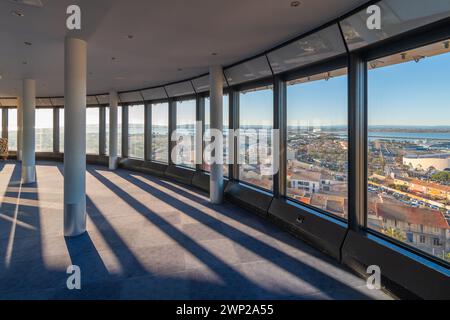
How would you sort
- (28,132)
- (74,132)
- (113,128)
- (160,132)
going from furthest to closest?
(113,128) < (160,132) < (28,132) < (74,132)

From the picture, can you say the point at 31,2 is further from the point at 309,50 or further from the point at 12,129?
the point at 12,129

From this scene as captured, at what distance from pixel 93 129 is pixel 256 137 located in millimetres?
11588

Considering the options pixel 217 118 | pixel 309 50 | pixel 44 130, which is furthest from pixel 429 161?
pixel 44 130

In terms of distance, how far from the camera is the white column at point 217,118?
7.29 metres

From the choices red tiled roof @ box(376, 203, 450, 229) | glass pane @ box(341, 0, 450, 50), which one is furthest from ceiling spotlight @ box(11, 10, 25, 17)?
red tiled roof @ box(376, 203, 450, 229)

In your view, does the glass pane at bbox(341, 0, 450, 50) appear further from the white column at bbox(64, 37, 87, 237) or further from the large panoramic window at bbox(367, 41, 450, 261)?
the white column at bbox(64, 37, 87, 237)

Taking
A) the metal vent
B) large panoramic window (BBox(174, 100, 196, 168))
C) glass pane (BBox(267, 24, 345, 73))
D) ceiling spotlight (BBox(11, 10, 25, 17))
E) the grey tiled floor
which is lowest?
the grey tiled floor

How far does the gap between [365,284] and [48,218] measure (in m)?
6.23

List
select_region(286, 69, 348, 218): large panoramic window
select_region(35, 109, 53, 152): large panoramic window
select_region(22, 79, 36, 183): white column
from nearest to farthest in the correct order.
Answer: select_region(286, 69, 348, 218): large panoramic window < select_region(22, 79, 36, 183): white column < select_region(35, 109, 53, 152): large panoramic window

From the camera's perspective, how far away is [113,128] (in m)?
13.0

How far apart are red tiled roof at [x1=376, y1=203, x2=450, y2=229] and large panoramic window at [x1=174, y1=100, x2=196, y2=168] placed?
7.14 m

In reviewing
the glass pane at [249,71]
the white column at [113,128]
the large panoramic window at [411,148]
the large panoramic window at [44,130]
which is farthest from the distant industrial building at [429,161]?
the large panoramic window at [44,130]

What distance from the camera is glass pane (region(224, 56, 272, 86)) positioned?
20.3 feet

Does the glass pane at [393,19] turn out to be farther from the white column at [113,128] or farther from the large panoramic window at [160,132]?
the white column at [113,128]
